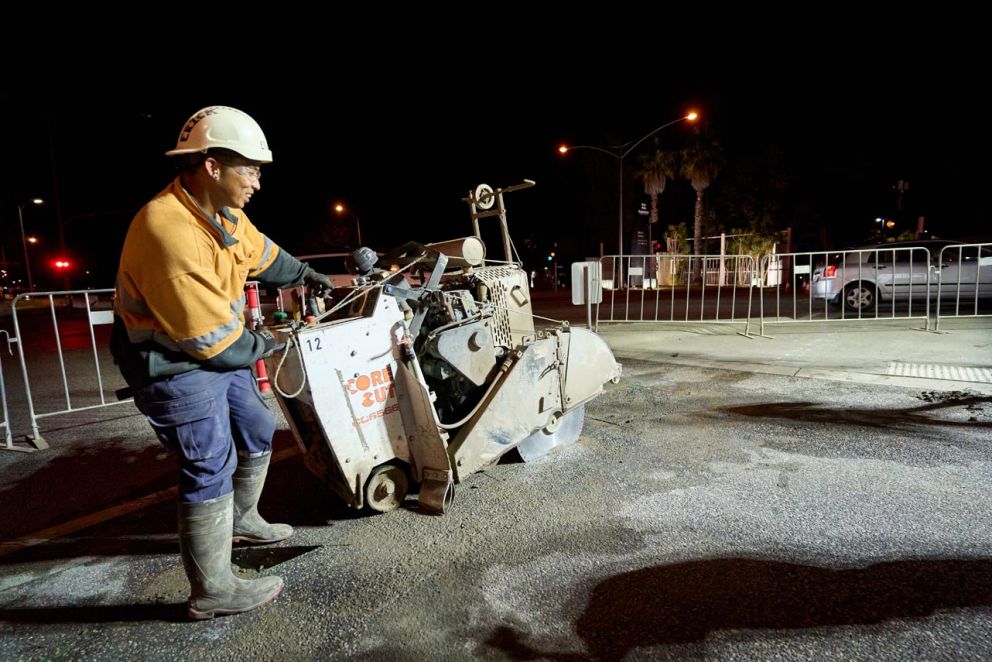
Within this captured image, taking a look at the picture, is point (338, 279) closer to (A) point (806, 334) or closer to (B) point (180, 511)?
(A) point (806, 334)

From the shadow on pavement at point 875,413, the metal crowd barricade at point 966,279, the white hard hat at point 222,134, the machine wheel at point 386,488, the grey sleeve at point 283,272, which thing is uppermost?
the white hard hat at point 222,134

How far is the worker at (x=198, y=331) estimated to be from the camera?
207 cm

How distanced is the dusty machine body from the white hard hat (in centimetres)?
80

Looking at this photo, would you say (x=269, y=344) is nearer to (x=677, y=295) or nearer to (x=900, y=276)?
(x=900, y=276)

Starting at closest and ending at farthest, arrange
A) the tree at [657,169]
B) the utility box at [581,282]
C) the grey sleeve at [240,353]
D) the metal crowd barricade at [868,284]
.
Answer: the grey sleeve at [240,353]
the utility box at [581,282]
the metal crowd barricade at [868,284]
the tree at [657,169]

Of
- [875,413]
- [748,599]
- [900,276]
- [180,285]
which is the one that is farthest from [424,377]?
[900,276]

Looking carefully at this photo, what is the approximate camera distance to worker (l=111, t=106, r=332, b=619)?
81.4 inches

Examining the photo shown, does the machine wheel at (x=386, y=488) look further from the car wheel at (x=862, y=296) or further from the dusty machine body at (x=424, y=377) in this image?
the car wheel at (x=862, y=296)

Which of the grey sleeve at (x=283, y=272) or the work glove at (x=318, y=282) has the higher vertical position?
the grey sleeve at (x=283, y=272)

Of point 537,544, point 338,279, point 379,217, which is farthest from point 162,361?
point 379,217

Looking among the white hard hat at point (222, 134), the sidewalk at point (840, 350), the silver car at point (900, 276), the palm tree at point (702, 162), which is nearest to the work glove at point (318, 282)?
the white hard hat at point (222, 134)

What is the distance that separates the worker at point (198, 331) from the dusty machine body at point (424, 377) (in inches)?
14.9

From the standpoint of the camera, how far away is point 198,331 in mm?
2070

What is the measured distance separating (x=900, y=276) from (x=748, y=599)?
11351 mm
